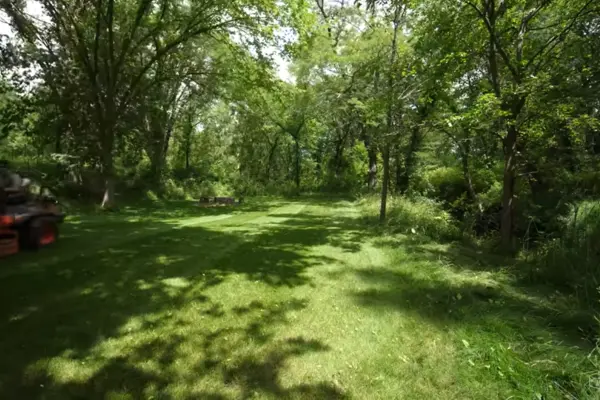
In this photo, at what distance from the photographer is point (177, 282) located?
5.12 meters

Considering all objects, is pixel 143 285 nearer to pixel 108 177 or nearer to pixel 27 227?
pixel 27 227

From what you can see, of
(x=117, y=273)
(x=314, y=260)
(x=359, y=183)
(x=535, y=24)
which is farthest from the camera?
(x=359, y=183)

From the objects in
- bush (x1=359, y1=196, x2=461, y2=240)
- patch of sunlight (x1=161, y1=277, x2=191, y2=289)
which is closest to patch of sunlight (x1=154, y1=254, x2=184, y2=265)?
patch of sunlight (x1=161, y1=277, x2=191, y2=289)

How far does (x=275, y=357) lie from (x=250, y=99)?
15234 millimetres

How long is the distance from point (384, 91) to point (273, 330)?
27.1 ft

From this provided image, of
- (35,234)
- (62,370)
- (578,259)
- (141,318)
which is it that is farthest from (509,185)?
(35,234)

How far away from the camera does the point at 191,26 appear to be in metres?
13.8

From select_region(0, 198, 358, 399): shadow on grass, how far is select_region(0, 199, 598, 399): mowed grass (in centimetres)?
2

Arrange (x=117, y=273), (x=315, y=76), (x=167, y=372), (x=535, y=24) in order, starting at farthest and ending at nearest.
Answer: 1. (x=315, y=76)
2. (x=535, y=24)
3. (x=117, y=273)
4. (x=167, y=372)

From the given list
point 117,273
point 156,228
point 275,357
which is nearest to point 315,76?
point 156,228

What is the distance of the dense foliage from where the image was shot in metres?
7.27

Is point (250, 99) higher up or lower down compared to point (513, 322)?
higher up

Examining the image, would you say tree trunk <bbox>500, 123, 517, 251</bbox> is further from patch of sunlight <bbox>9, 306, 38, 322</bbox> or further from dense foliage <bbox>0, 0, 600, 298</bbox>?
patch of sunlight <bbox>9, 306, 38, 322</bbox>

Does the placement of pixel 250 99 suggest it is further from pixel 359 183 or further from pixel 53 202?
pixel 359 183
